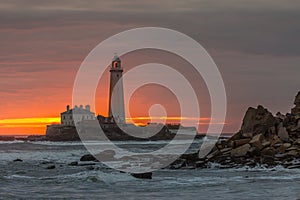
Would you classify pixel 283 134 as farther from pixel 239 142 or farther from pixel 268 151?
pixel 239 142

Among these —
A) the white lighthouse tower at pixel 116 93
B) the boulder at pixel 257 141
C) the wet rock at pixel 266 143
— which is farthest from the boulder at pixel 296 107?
the white lighthouse tower at pixel 116 93

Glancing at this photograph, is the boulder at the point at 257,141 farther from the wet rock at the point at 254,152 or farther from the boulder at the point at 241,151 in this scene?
the boulder at the point at 241,151

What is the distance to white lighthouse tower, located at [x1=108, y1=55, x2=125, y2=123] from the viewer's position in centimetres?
9212

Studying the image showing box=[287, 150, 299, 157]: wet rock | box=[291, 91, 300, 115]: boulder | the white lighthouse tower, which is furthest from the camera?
the white lighthouse tower

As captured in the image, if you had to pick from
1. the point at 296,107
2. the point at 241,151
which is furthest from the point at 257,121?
the point at 296,107

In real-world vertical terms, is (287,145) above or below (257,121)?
below

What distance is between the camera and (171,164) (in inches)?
1334

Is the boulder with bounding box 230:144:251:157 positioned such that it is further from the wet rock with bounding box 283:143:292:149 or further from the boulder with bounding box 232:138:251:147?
the wet rock with bounding box 283:143:292:149

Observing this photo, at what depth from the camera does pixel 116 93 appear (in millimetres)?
91875

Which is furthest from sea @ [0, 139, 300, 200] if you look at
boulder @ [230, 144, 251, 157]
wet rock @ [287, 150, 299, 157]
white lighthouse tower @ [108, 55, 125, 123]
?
white lighthouse tower @ [108, 55, 125, 123]

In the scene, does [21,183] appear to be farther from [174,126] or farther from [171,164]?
[174,126]

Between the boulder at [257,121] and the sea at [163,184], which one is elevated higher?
the boulder at [257,121]

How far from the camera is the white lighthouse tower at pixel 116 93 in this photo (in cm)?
9212

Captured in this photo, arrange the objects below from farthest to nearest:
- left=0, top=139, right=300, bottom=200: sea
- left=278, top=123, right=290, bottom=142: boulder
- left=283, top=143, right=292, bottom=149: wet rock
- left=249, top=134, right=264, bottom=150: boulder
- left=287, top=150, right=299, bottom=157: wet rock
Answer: left=278, top=123, right=290, bottom=142: boulder → left=249, top=134, right=264, bottom=150: boulder → left=283, top=143, right=292, bottom=149: wet rock → left=287, top=150, right=299, bottom=157: wet rock → left=0, top=139, right=300, bottom=200: sea
